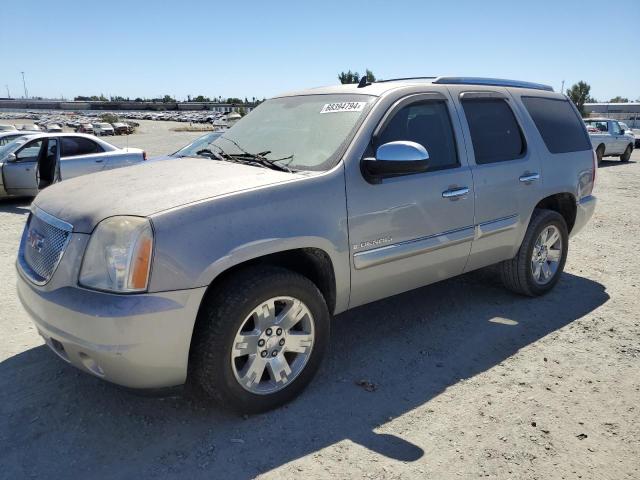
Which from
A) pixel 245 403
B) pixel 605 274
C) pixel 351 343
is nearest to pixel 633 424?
pixel 351 343

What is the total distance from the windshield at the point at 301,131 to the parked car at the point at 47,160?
6.83 m

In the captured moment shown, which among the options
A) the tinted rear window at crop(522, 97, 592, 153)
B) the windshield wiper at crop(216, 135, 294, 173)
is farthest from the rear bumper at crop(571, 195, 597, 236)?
the windshield wiper at crop(216, 135, 294, 173)

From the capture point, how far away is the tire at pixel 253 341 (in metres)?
2.79

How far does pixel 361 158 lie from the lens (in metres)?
3.37

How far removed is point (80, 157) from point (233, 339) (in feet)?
29.4

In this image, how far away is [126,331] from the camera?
8.29 feet

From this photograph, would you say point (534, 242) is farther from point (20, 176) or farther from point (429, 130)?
point (20, 176)

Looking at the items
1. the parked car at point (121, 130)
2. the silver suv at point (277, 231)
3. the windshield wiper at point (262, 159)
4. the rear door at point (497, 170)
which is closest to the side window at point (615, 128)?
the silver suv at point (277, 231)

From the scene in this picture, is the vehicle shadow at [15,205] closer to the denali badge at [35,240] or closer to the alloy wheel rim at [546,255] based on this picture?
the denali badge at [35,240]

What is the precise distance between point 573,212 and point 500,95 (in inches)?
59.7

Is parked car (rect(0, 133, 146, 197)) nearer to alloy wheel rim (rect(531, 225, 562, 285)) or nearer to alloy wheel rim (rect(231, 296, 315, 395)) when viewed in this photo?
alloy wheel rim (rect(231, 296, 315, 395))

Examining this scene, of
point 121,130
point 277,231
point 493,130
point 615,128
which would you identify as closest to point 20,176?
point 277,231

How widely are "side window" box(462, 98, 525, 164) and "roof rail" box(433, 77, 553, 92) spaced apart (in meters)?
0.17

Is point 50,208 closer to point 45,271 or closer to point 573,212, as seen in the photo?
point 45,271
